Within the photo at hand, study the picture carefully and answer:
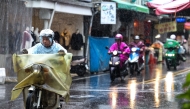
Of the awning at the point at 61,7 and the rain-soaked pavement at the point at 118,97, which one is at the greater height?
the awning at the point at 61,7

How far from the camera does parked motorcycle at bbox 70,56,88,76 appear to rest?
58.5 feet

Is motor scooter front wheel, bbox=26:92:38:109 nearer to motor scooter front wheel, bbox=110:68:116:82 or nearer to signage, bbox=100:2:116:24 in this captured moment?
motor scooter front wheel, bbox=110:68:116:82

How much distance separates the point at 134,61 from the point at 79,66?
2.91 meters

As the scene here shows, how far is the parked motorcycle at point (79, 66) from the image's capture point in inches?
703

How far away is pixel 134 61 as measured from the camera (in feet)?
63.8

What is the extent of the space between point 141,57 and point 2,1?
823 cm

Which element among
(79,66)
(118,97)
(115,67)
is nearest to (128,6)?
(79,66)

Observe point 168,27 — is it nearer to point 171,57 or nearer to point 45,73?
point 171,57

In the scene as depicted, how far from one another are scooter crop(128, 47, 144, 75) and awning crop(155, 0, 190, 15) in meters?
2.11

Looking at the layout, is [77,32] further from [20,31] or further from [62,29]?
[20,31]

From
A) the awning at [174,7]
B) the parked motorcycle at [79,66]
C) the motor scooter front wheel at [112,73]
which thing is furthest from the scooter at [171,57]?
the motor scooter front wheel at [112,73]

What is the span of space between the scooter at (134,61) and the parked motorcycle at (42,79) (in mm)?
12495

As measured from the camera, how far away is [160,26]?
102ft

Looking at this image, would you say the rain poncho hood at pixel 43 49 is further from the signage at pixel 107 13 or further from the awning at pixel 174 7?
the signage at pixel 107 13
